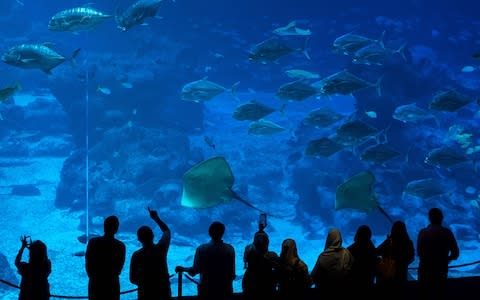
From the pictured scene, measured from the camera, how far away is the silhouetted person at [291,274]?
322 cm

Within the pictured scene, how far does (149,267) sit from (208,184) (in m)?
2.40

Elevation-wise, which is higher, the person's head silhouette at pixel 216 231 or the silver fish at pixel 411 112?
the silver fish at pixel 411 112

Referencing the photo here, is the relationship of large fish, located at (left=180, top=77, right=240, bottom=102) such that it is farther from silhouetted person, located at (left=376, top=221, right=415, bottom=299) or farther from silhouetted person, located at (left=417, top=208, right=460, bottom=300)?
silhouetted person, located at (left=376, top=221, right=415, bottom=299)

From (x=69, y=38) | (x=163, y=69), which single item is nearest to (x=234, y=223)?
(x=163, y=69)

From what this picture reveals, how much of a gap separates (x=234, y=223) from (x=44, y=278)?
13.0m

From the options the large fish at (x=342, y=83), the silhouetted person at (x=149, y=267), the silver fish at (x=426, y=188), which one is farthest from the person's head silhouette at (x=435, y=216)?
the silver fish at (x=426, y=188)

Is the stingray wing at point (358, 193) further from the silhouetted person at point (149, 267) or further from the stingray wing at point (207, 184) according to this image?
the silhouetted person at point (149, 267)

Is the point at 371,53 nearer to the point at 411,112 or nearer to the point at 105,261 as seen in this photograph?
the point at 411,112

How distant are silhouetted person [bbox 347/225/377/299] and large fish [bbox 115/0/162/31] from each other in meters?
4.80

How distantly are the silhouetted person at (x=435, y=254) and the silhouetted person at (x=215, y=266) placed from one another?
5.95ft

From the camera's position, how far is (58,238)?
47.7ft

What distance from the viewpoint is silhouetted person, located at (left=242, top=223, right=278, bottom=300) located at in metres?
3.24

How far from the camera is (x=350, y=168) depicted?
17.5m

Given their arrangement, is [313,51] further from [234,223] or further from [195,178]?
[195,178]
